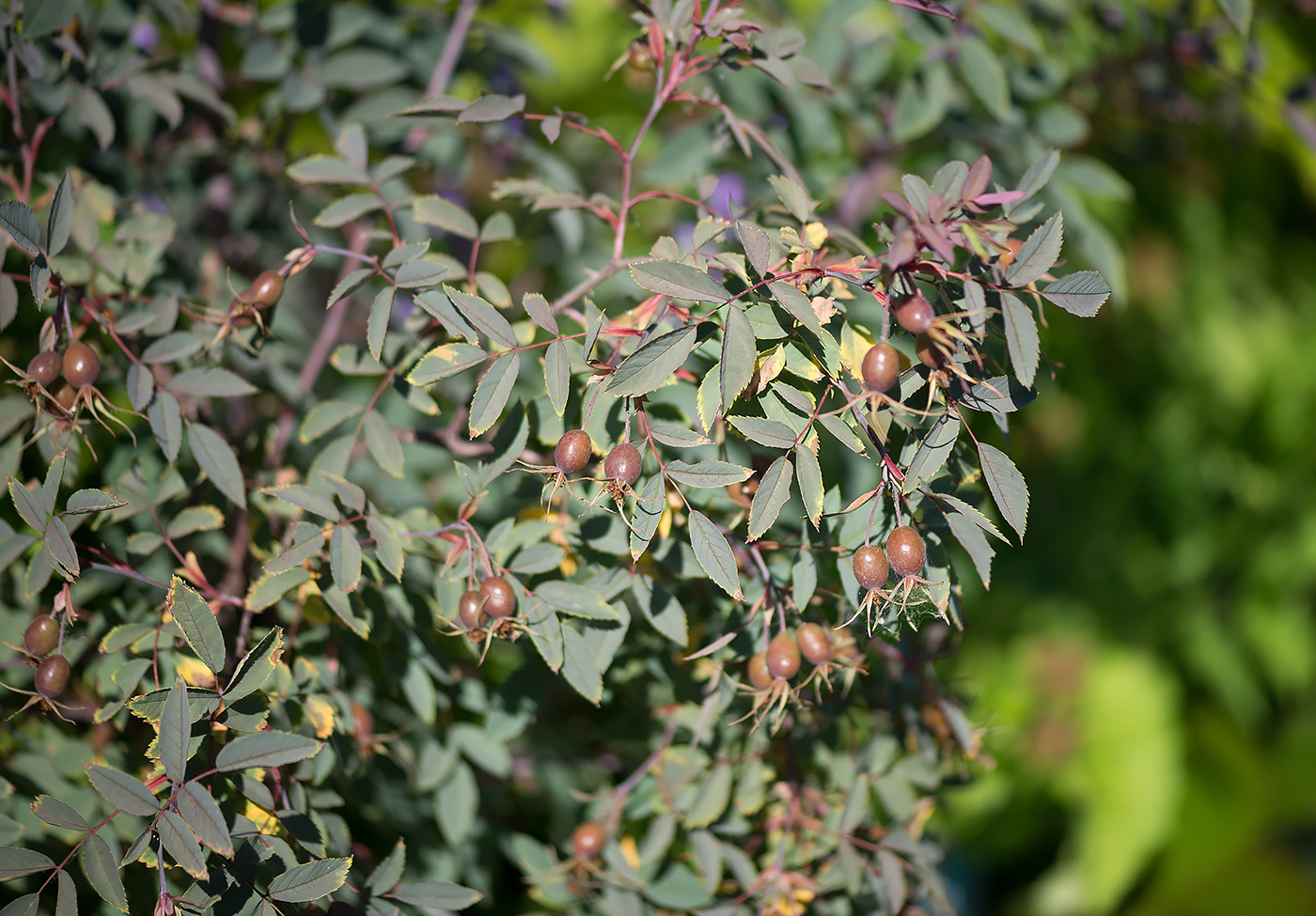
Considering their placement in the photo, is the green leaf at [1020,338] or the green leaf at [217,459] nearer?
the green leaf at [1020,338]

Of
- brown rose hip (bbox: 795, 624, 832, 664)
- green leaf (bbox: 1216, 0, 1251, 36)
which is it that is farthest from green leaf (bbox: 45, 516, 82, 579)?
green leaf (bbox: 1216, 0, 1251, 36)

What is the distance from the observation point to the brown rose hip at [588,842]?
1.66 feet

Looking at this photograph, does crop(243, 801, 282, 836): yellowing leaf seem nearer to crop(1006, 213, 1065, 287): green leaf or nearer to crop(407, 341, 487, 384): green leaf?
crop(407, 341, 487, 384): green leaf

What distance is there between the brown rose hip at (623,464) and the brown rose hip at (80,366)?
257mm

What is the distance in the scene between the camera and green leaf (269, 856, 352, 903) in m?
0.37

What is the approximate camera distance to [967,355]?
351 mm

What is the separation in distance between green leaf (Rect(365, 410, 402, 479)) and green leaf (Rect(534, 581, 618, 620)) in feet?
0.35

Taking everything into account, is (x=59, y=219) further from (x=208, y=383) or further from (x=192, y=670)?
(x=192, y=670)

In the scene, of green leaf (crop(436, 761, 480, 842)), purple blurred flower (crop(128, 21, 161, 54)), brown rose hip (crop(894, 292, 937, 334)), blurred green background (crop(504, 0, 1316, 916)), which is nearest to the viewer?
brown rose hip (crop(894, 292, 937, 334))

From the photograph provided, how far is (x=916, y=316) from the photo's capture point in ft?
1.07

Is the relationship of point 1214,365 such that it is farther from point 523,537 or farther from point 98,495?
point 98,495

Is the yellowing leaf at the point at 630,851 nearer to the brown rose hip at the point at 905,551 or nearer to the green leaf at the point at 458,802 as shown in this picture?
the green leaf at the point at 458,802

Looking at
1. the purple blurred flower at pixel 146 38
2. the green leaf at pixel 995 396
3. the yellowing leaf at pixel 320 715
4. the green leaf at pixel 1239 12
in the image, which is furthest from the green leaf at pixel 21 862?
the green leaf at pixel 1239 12

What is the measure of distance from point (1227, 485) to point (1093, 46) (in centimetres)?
69
